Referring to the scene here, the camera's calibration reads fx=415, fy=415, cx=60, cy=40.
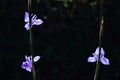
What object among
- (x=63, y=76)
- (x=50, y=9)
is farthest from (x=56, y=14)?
(x=63, y=76)

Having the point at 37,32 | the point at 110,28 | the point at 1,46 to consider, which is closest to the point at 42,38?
the point at 37,32

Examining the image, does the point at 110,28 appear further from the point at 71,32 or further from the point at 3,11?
the point at 3,11

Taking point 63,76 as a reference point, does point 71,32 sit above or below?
above

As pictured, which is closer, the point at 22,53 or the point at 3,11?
the point at 22,53

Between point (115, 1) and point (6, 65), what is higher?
point (115, 1)

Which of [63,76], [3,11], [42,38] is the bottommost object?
[63,76]

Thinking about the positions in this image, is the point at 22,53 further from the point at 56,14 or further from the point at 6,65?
the point at 56,14
